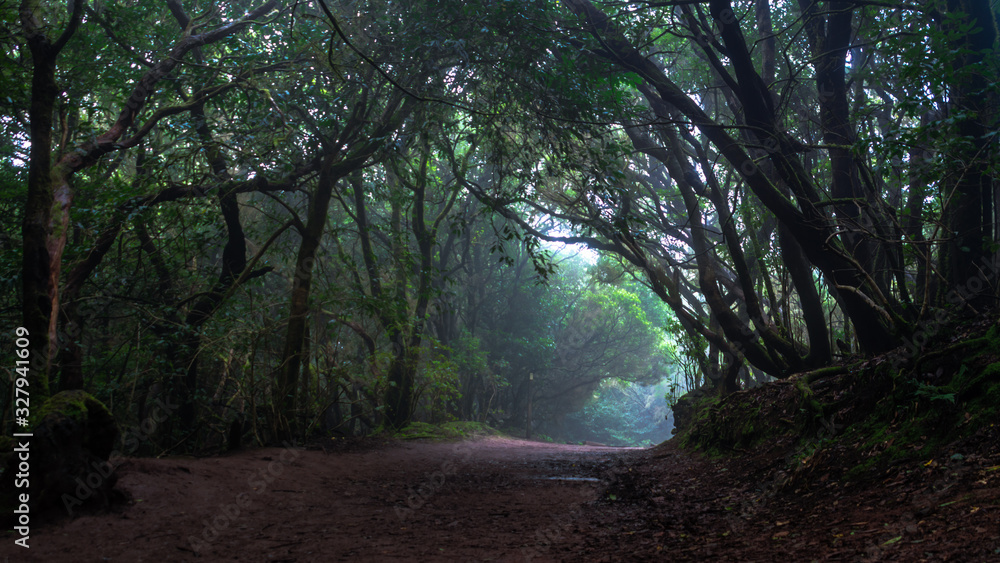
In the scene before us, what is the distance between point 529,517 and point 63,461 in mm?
3029

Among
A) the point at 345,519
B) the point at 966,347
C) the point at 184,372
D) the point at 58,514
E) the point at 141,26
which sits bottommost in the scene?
the point at 345,519

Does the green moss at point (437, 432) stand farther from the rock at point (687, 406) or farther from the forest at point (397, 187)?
the rock at point (687, 406)

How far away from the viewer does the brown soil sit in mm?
2416

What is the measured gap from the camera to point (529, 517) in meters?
4.18

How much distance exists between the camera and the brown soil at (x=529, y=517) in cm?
242

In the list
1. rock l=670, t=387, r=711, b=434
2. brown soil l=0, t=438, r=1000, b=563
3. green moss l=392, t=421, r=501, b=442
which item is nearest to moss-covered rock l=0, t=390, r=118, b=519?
brown soil l=0, t=438, r=1000, b=563

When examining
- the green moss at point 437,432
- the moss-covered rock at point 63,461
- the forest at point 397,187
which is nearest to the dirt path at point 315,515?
the moss-covered rock at point 63,461

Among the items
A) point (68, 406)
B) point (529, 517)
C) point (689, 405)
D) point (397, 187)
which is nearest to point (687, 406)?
point (689, 405)

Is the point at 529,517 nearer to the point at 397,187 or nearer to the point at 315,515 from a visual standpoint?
the point at 315,515

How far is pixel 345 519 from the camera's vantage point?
411 cm

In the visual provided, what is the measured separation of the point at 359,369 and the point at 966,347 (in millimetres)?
8047

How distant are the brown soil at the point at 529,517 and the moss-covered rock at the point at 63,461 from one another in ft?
0.55

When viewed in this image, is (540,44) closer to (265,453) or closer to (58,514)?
(265,453)

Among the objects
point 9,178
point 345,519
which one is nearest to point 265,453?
point 345,519
